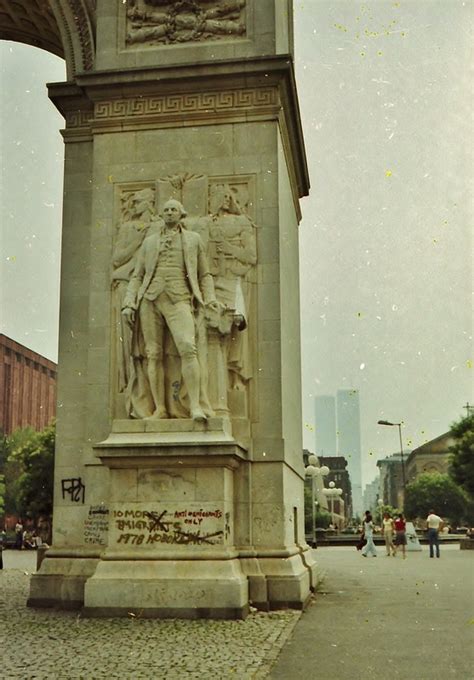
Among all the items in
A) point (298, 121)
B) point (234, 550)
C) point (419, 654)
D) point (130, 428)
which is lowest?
point (419, 654)

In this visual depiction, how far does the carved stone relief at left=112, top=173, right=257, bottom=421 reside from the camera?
14992 mm

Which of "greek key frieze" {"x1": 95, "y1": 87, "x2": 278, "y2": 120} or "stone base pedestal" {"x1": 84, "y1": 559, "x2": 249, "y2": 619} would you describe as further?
"greek key frieze" {"x1": 95, "y1": 87, "x2": 278, "y2": 120}

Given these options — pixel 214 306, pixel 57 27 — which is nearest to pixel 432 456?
pixel 57 27

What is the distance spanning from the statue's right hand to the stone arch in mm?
6132

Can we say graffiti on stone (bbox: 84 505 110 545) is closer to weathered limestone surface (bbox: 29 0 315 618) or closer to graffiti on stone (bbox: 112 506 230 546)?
weathered limestone surface (bbox: 29 0 315 618)

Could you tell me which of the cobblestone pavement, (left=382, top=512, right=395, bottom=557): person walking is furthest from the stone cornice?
(left=382, top=512, right=395, bottom=557): person walking

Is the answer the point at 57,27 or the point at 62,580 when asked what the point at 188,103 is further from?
the point at 62,580

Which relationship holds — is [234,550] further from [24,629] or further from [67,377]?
[67,377]

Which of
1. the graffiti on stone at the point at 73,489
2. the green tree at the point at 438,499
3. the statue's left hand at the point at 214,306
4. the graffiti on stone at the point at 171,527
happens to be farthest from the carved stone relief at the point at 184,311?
the green tree at the point at 438,499

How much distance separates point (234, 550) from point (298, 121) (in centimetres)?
918

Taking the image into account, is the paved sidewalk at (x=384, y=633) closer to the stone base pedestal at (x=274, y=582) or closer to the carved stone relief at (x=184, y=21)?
the stone base pedestal at (x=274, y=582)

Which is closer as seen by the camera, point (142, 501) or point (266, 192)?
point (142, 501)

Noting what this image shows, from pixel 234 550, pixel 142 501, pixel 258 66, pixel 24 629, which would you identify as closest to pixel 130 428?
pixel 142 501

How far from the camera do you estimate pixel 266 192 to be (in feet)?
53.4
